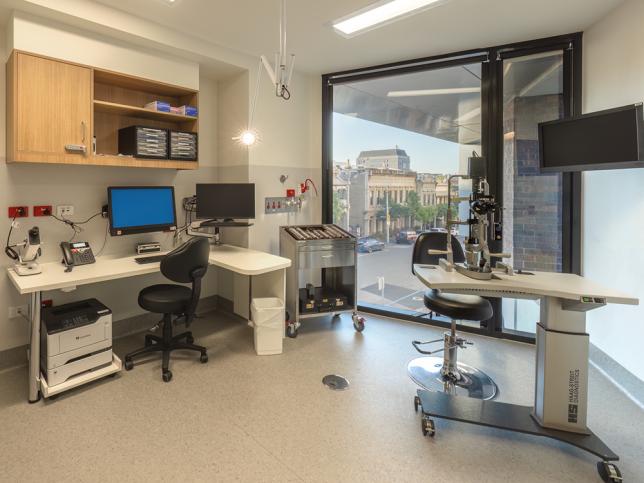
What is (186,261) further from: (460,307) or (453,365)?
(453,365)

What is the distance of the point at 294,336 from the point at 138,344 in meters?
1.41

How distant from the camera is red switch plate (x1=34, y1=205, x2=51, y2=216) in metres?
2.79

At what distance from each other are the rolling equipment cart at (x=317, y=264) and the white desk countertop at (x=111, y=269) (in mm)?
355

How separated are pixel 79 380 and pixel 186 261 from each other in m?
1.06

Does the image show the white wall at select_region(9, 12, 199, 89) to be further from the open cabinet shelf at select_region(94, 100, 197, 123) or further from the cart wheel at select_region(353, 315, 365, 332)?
the cart wheel at select_region(353, 315, 365, 332)

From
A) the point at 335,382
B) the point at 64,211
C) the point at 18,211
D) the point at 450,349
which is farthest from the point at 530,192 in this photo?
the point at 18,211

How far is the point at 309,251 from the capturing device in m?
3.47

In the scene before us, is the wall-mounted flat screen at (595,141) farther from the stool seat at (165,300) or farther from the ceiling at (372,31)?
the stool seat at (165,300)

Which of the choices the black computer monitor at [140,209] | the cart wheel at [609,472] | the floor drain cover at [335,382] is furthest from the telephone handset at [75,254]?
the cart wheel at [609,472]

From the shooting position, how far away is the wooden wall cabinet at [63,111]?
2.44 m

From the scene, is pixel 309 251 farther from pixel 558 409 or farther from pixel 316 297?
pixel 558 409

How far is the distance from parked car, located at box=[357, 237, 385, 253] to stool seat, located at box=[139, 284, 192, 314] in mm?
2078

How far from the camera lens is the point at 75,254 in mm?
2768

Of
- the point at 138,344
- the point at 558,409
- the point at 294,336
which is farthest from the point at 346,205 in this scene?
the point at 558,409
